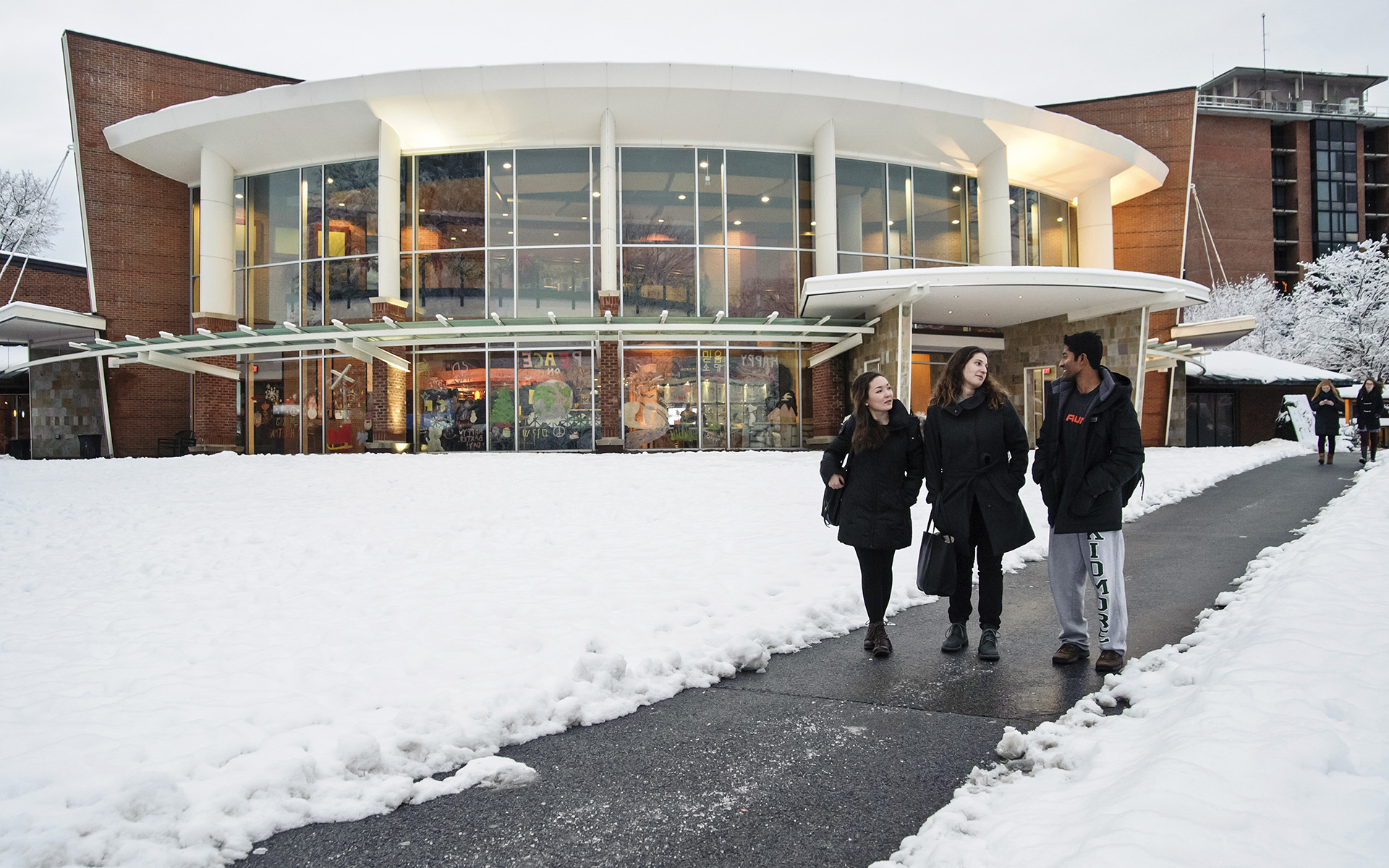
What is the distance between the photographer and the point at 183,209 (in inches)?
957

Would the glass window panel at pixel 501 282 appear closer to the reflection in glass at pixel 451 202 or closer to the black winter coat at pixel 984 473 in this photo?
the reflection in glass at pixel 451 202

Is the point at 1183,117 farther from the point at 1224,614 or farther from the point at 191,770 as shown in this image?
the point at 191,770

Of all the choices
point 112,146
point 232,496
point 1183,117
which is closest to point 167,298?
point 112,146

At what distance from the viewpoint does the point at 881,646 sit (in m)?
4.75

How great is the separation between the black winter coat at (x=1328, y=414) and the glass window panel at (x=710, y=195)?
49.5ft

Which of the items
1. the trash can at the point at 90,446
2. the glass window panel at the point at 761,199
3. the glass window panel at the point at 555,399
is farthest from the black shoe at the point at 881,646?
the trash can at the point at 90,446

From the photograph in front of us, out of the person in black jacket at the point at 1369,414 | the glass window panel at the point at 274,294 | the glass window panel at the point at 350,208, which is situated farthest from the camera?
the glass window panel at the point at 274,294

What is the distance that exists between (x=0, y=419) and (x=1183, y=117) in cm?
5295

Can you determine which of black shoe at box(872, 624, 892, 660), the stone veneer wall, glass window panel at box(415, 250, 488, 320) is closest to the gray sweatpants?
black shoe at box(872, 624, 892, 660)

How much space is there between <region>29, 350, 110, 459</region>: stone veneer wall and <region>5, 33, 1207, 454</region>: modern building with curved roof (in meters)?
2.29

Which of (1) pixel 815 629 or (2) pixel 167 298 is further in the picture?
(2) pixel 167 298

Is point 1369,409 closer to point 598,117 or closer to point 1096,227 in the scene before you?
point 1096,227

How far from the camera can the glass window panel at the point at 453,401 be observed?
69.6 feet

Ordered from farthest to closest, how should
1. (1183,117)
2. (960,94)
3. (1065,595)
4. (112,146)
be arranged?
(1183,117), (112,146), (960,94), (1065,595)
